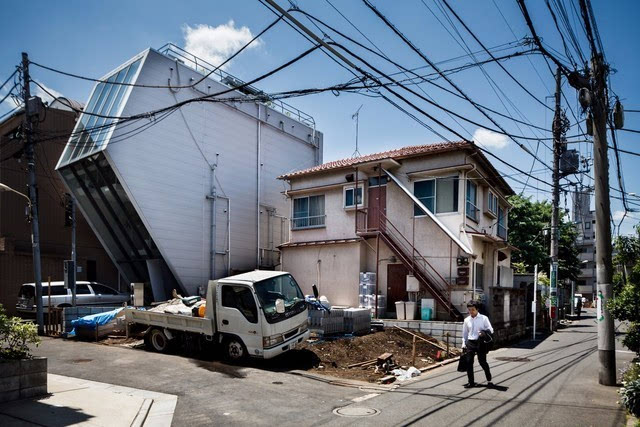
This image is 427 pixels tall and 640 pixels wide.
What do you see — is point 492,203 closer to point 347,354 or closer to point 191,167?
point 347,354

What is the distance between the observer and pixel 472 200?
18.6m

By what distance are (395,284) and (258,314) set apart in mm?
8979

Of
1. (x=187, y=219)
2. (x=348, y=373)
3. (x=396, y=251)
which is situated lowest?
(x=348, y=373)

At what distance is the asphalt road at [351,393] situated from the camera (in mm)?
7145

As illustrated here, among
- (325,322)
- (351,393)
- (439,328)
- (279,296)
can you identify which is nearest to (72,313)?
(279,296)

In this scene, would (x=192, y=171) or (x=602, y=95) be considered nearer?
(x=602, y=95)

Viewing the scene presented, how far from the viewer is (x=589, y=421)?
6.82 meters

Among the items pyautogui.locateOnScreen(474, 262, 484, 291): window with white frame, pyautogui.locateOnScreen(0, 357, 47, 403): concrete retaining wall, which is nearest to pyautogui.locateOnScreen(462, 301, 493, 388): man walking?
pyautogui.locateOnScreen(0, 357, 47, 403): concrete retaining wall

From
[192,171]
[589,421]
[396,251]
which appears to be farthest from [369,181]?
[589,421]

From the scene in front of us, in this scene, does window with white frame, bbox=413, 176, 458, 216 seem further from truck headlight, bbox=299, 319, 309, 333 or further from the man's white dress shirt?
the man's white dress shirt

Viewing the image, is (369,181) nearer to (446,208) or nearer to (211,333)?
(446,208)

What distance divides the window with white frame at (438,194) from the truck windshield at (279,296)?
8.22 meters

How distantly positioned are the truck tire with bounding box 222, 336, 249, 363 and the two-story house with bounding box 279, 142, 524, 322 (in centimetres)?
806

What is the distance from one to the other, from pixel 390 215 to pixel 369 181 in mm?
1936
